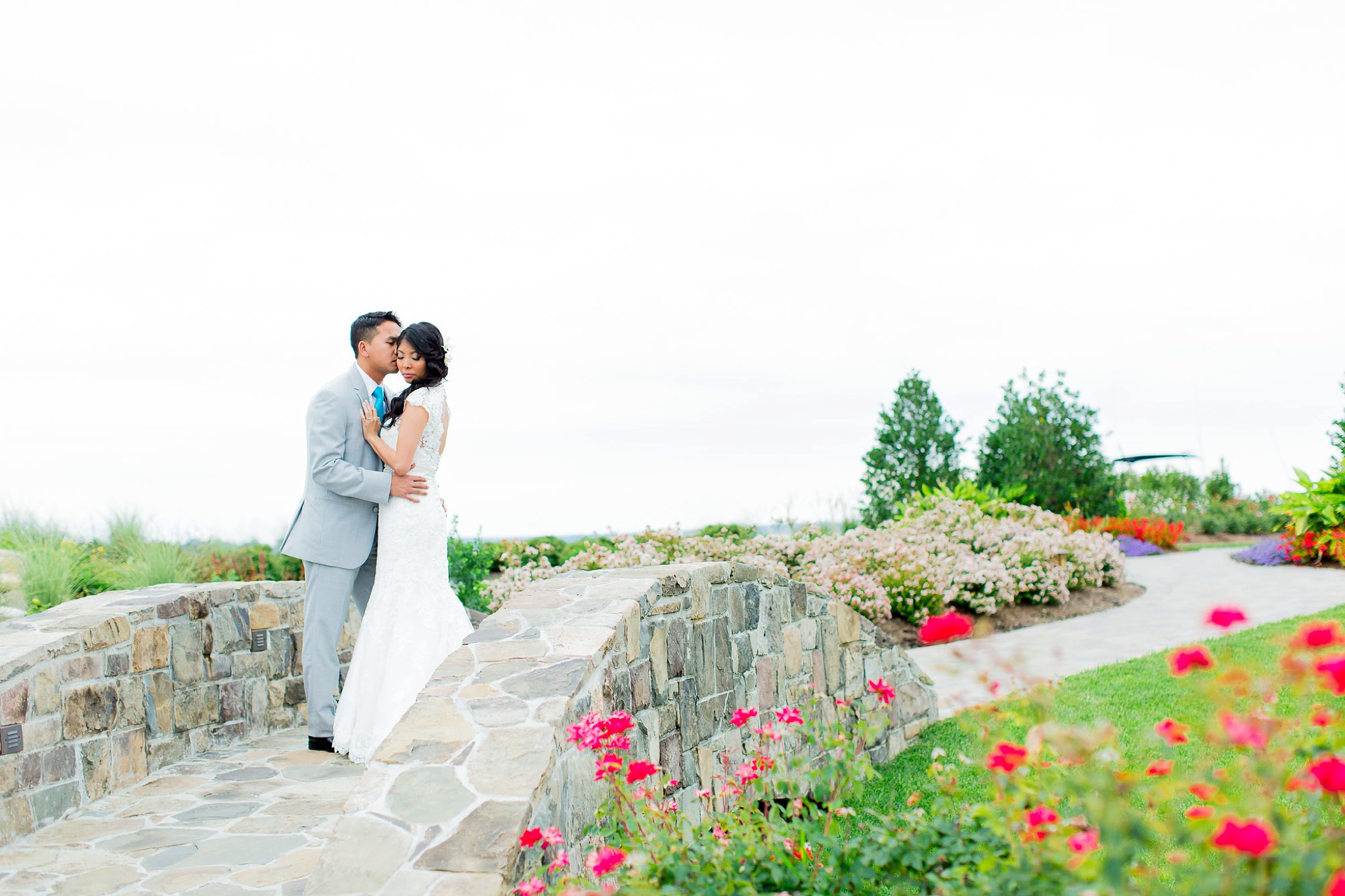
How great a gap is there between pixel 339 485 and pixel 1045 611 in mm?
8703

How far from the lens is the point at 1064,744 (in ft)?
6.61

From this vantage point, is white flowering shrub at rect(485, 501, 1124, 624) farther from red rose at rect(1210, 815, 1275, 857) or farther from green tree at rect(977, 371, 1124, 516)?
red rose at rect(1210, 815, 1275, 857)

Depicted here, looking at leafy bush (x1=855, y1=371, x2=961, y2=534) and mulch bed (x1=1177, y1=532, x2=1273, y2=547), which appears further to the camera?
mulch bed (x1=1177, y1=532, x2=1273, y2=547)

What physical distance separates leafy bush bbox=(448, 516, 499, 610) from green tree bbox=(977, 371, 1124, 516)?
30.7 ft

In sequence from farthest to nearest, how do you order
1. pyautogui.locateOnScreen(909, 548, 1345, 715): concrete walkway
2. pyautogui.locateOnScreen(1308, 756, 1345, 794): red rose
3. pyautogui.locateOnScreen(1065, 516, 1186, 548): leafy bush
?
pyautogui.locateOnScreen(1065, 516, 1186, 548): leafy bush, pyautogui.locateOnScreen(909, 548, 1345, 715): concrete walkway, pyautogui.locateOnScreen(1308, 756, 1345, 794): red rose

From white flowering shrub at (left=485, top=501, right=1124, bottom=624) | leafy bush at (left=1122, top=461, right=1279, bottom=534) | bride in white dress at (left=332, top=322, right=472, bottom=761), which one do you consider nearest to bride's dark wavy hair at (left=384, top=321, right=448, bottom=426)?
bride in white dress at (left=332, top=322, right=472, bottom=761)

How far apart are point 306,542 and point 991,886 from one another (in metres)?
4.06

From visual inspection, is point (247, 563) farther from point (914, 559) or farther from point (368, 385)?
point (914, 559)

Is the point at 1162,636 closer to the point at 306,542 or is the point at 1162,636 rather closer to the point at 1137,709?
the point at 1137,709

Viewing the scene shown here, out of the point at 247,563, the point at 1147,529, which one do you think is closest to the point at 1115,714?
the point at 247,563

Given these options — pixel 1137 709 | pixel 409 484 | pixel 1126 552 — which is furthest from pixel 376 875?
pixel 1126 552

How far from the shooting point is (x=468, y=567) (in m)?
10.1

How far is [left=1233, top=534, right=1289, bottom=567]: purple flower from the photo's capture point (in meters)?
14.5

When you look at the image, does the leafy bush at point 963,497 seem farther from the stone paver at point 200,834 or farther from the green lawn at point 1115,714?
the stone paver at point 200,834
